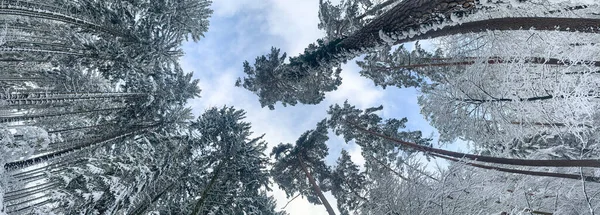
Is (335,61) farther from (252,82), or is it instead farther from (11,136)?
(11,136)

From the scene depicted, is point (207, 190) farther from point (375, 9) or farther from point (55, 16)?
point (375, 9)

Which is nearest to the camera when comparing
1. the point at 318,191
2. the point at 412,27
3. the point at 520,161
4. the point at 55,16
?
the point at 520,161

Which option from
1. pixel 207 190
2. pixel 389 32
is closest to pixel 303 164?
pixel 207 190

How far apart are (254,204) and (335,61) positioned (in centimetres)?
451

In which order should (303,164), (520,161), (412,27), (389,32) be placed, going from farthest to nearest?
(303,164) < (389,32) < (412,27) < (520,161)

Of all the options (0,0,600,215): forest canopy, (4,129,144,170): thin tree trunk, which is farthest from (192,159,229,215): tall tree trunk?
(4,129,144,170): thin tree trunk

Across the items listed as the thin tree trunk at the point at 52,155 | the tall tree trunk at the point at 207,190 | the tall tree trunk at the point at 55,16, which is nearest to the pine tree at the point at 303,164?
the tall tree trunk at the point at 207,190

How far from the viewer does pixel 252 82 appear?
13977 millimetres

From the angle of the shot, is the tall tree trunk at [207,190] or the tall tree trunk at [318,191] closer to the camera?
the tall tree trunk at [207,190]

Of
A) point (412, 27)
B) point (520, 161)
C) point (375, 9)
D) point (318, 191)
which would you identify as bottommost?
point (520, 161)

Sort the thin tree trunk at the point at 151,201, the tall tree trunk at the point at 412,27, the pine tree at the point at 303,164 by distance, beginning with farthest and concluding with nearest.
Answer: the pine tree at the point at 303,164
the thin tree trunk at the point at 151,201
the tall tree trunk at the point at 412,27

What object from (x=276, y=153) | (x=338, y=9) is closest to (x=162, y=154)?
(x=276, y=153)

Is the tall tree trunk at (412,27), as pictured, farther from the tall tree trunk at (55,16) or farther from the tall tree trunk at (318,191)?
the tall tree trunk at (55,16)

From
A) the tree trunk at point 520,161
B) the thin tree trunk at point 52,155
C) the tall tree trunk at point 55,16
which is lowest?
the tree trunk at point 520,161
